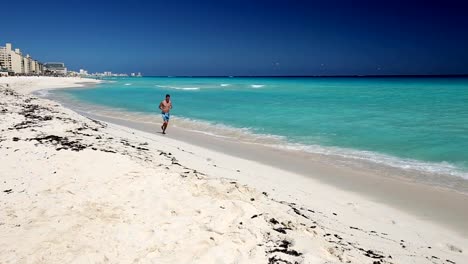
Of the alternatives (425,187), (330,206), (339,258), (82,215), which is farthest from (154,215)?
(425,187)

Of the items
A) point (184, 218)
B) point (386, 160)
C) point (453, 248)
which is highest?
point (184, 218)

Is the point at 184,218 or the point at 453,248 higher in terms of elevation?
the point at 184,218

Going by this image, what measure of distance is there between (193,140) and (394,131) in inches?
320

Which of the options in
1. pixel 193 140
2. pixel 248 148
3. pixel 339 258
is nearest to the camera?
pixel 339 258

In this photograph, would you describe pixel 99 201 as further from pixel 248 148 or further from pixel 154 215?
pixel 248 148

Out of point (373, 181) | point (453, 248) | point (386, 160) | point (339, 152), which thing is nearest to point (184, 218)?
point (453, 248)

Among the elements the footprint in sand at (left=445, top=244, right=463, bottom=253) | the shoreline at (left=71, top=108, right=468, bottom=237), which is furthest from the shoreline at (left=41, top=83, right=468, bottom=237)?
the footprint in sand at (left=445, top=244, right=463, bottom=253)

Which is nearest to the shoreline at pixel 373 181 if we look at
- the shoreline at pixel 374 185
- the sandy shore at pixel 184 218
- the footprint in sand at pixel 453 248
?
the shoreline at pixel 374 185

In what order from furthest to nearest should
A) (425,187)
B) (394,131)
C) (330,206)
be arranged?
(394,131) < (425,187) < (330,206)

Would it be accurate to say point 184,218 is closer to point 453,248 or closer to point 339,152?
point 453,248

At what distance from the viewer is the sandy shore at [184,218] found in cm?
360

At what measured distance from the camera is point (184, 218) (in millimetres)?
4312

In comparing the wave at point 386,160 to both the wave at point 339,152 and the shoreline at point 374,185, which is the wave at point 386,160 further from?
the shoreline at point 374,185

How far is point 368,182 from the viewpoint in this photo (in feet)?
24.0
